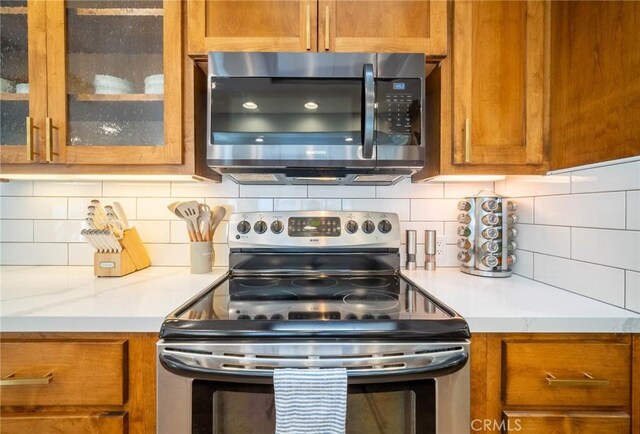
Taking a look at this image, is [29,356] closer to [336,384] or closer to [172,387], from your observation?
[172,387]

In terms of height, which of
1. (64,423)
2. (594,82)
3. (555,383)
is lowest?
(64,423)

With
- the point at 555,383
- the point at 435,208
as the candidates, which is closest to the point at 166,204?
the point at 435,208

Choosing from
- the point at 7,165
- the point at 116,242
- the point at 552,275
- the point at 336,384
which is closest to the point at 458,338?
the point at 336,384

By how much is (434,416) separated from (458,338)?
197mm

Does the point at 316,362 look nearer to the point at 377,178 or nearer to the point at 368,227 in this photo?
the point at 368,227

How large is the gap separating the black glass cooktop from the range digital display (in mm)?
213

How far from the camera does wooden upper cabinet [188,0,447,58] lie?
3.67 feet

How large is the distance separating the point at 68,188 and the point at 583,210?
1986 mm

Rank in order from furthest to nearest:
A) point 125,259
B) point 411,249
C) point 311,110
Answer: point 411,249 → point 125,259 → point 311,110

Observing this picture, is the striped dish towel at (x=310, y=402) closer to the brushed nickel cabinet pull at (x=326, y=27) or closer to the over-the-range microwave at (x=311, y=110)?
the over-the-range microwave at (x=311, y=110)

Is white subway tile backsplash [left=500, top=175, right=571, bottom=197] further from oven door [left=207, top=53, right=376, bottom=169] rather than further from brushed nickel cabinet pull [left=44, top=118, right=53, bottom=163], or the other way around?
brushed nickel cabinet pull [left=44, top=118, right=53, bottom=163]

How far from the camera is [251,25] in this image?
112 cm

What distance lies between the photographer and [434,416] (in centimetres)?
80

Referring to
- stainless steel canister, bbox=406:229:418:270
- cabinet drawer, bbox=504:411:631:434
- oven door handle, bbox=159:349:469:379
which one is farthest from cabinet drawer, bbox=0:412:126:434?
stainless steel canister, bbox=406:229:418:270
